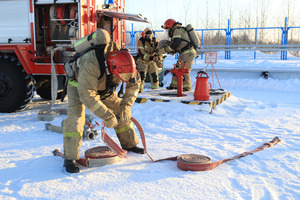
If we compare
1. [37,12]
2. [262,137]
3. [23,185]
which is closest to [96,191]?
[23,185]

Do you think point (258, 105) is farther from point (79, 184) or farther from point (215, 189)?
point (79, 184)

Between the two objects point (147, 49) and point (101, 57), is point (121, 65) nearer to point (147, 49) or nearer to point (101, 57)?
point (101, 57)

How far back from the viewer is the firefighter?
3.13 metres

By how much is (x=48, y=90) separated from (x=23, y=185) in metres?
5.70

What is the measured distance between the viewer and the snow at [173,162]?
9.34ft

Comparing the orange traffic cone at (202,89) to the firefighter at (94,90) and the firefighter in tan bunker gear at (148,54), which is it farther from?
the firefighter at (94,90)

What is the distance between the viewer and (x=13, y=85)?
6.45m

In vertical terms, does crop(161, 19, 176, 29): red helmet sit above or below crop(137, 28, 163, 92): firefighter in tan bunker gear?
above

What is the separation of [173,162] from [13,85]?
4493mm

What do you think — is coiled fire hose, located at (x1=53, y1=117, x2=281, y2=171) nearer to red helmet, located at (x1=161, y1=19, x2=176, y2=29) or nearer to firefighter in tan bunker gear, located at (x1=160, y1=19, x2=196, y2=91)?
firefighter in tan bunker gear, located at (x1=160, y1=19, x2=196, y2=91)

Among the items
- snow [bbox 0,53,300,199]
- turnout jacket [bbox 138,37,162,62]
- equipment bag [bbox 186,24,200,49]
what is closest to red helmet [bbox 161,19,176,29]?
equipment bag [bbox 186,24,200,49]

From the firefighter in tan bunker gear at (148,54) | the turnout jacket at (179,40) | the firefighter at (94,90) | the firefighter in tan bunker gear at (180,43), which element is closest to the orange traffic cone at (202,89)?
the firefighter in tan bunker gear at (180,43)

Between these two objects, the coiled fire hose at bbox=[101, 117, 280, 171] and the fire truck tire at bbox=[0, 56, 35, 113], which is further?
the fire truck tire at bbox=[0, 56, 35, 113]

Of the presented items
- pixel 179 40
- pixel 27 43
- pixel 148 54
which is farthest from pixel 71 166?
pixel 148 54
